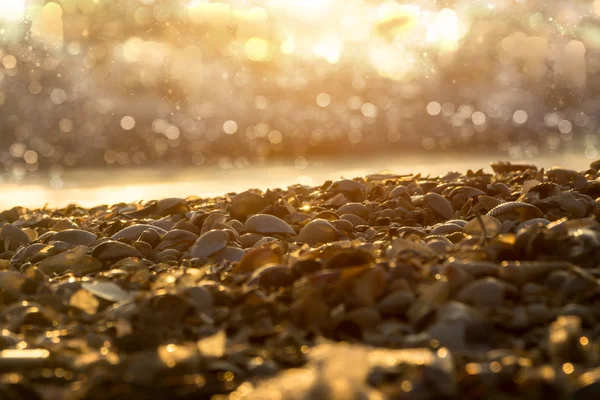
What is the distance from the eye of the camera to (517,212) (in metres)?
3.99

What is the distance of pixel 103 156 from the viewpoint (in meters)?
83.9

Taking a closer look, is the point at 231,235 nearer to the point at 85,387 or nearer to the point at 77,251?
the point at 77,251

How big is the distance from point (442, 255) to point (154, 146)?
94538mm

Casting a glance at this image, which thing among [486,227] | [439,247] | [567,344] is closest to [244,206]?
[486,227]

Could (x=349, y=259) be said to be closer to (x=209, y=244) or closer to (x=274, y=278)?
(x=274, y=278)

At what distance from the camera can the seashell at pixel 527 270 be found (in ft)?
7.95

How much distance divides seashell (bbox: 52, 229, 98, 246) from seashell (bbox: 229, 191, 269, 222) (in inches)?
46.8

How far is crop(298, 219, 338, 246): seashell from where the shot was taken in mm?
4254

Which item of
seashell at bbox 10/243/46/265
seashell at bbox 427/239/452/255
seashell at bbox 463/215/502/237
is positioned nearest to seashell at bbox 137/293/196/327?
seashell at bbox 427/239/452/255

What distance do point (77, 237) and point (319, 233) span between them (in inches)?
74.7

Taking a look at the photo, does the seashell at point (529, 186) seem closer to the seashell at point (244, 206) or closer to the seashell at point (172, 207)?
the seashell at point (244, 206)

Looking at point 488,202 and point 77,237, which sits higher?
point 488,202

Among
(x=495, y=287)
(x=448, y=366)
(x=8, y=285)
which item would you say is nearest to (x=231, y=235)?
(x=8, y=285)

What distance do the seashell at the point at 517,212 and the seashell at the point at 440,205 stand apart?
0.88 m
